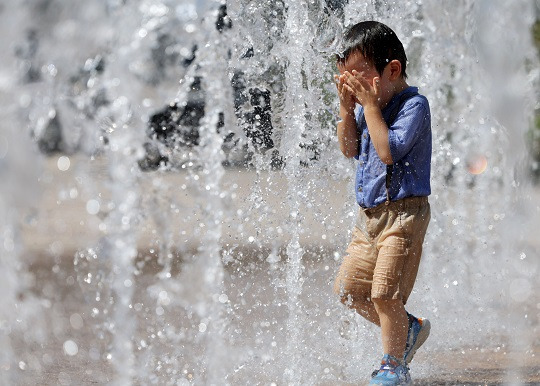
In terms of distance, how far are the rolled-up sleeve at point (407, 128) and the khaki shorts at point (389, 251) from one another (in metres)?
0.18

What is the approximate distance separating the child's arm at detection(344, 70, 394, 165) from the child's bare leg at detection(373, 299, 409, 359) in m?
0.46

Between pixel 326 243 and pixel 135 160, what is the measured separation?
320 centimetres

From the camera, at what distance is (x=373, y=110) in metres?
2.92

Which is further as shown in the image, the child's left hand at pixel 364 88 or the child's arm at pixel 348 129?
the child's arm at pixel 348 129

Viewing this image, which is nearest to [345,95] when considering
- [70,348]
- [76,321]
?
[70,348]

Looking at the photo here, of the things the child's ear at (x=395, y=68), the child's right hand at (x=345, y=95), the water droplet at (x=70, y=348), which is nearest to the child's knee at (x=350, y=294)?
the child's right hand at (x=345, y=95)

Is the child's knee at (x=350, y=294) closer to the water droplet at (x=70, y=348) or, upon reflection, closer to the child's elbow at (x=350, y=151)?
the child's elbow at (x=350, y=151)

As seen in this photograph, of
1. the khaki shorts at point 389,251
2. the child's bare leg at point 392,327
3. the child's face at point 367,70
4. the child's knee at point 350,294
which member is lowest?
the child's bare leg at point 392,327

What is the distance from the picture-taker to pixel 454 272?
5.02 meters

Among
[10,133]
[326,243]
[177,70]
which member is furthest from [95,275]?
[177,70]

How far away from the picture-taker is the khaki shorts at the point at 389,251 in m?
2.90

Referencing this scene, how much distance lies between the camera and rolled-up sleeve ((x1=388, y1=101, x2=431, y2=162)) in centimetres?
286

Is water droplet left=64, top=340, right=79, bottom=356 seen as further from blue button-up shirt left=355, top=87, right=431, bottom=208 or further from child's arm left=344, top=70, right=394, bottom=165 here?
child's arm left=344, top=70, right=394, bottom=165

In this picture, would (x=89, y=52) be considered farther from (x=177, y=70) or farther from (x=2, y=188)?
(x=2, y=188)
